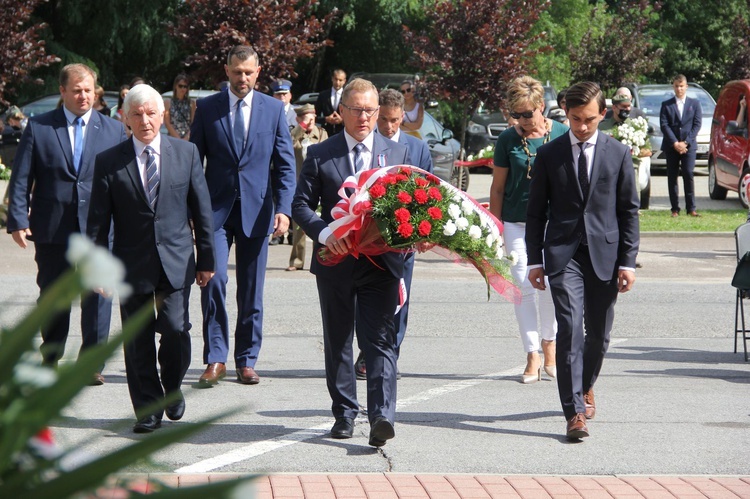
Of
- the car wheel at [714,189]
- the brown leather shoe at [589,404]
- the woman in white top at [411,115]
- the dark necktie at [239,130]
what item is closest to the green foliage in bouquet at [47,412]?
the brown leather shoe at [589,404]

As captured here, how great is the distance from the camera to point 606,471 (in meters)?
5.69

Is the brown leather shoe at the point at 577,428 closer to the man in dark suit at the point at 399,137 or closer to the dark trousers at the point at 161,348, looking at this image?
the man in dark suit at the point at 399,137

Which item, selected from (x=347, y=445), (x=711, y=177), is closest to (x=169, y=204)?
(x=347, y=445)

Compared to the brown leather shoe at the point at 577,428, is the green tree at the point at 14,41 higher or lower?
higher

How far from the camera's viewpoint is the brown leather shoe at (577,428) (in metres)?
6.26

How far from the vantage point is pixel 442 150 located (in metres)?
21.4

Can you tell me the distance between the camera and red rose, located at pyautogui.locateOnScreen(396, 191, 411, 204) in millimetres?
5953

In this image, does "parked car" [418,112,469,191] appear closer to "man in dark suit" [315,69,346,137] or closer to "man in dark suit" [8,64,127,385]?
"man in dark suit" [315,69,346,137]

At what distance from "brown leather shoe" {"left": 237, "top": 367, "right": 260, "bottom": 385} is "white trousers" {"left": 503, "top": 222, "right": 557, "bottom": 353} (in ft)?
5.90

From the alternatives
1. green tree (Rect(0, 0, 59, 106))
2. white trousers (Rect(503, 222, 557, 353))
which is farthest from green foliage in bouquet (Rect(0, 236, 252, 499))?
green tree (Rect(0, 0, 59, 106))

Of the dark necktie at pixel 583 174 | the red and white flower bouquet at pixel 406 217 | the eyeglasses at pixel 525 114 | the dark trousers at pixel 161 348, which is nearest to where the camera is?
the red and white flower bouquet at pixel 406 217

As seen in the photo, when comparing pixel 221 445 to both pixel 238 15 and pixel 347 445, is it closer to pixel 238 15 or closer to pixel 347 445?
pixel 347 445

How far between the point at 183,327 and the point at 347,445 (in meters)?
1.12

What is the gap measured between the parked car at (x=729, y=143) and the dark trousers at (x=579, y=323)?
13.4m
